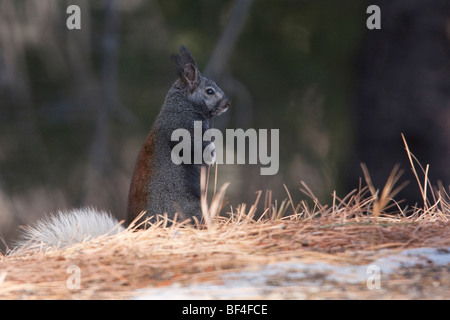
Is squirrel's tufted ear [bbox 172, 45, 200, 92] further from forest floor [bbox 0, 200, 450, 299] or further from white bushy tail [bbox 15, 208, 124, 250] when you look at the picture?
forest floor [bbox 0, 200, 450, 299]

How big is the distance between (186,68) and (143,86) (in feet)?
11.9

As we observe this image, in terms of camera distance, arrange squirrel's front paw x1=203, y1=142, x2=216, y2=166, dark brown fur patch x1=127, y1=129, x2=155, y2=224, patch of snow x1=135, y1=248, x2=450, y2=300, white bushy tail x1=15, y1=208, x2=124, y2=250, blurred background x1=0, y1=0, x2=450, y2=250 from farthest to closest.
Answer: blurred background x1=0, y1=0, x2=450, y2=250 → squirrel's front paw x1=203, y1=142, x2=216, y2=166 → dark brown fur patch x1=127, y1=129, x2=155, y2=224 → white bushy tail x1=15, y1=208, x2=124, y2=250 → patch of snow x1=135, y1=248, x2=450, y2=300

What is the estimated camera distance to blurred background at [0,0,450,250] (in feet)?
24.2

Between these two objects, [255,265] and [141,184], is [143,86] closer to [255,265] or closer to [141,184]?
[141,184]

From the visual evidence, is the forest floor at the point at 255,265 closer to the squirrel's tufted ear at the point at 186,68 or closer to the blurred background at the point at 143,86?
the squirrel's tufted ear at the point at 186,68

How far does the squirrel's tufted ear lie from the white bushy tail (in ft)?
4.75

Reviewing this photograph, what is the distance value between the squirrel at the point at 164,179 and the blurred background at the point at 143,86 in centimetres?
261

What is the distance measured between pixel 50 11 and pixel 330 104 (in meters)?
3.20

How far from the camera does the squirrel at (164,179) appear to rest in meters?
2.98

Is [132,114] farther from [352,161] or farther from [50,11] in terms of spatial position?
[352,161]

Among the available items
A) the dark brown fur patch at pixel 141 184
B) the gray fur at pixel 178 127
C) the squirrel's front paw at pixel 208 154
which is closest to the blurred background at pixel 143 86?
the gray fur at pixel 178 127

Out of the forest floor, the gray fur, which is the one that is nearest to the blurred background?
the gray fur

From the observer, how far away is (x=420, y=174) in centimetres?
646

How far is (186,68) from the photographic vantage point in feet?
14.3
